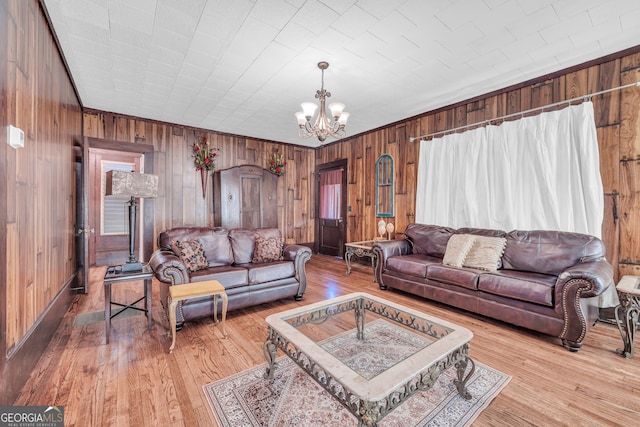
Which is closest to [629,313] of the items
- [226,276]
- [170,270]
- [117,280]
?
[226,276]

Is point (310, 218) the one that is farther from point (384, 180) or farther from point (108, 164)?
point (108, 164)

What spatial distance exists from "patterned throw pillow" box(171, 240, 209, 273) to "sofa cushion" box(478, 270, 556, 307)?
3146mm

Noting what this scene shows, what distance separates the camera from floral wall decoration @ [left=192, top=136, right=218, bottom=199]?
5.25 meters

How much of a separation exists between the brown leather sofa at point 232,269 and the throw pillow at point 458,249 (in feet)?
6.03

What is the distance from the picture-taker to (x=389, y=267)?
3.85 meters

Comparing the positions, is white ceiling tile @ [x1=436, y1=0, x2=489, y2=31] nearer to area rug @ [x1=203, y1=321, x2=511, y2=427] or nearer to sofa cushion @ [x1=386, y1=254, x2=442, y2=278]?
sofa cushion @ [x1=386, y1=254, x2=442, y2=278]

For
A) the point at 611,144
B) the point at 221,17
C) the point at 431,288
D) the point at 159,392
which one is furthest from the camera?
the point at 431,288

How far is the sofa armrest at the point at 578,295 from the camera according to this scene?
2189 millimetres

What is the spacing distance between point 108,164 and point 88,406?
592 centimetres

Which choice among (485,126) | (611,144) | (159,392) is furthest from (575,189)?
(159,392)

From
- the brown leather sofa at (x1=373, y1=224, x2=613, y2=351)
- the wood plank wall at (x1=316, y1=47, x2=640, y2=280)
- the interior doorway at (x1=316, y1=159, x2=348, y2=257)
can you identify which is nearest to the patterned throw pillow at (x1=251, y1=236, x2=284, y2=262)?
the brown leather sofa at (x1=373, y1=224, x2=613, y2=351)

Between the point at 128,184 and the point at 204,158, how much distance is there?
2.89 m

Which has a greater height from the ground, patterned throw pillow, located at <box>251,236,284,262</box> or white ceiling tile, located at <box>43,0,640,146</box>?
white ceiling tile, located at <box>43,0,640,146</box>

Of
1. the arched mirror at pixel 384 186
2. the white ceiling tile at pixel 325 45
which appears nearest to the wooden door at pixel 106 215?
the white ceiling tile at pixel 325 45
